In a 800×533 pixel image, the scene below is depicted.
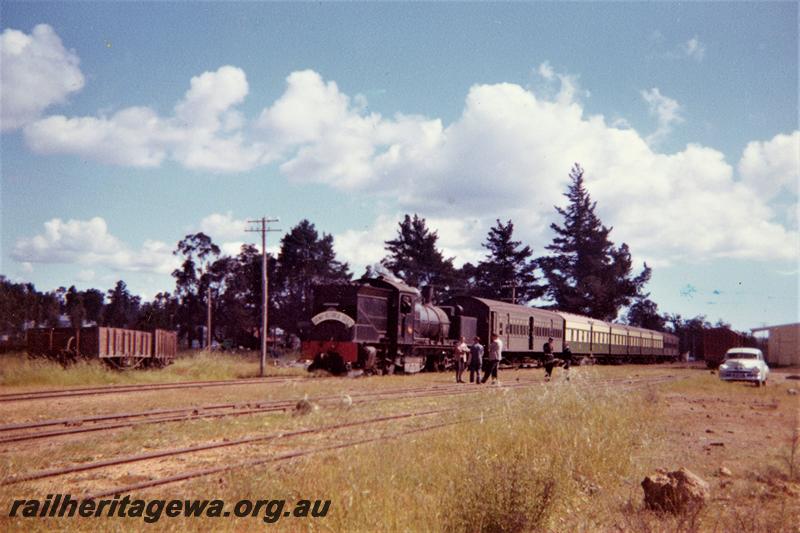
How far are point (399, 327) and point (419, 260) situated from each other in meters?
41.9

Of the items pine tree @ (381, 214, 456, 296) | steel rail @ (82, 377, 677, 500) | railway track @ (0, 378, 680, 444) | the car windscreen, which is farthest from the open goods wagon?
pine tree @ (381, 214, 456, 296)

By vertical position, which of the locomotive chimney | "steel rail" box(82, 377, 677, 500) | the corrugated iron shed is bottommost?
the corrugated iron shed

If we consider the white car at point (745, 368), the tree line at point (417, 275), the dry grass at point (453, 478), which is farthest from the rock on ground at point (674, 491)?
the tree line at point (417, 275)

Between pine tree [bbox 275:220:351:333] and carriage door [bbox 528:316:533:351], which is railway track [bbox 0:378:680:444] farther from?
pine tree [bbox 275:220:351:333]

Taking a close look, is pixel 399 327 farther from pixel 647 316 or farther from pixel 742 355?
pixel 647 316

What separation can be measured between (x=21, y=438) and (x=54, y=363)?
1407cm

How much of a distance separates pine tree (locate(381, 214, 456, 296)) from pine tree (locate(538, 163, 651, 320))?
33.7 ft

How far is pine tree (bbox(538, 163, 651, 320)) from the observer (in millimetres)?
62156

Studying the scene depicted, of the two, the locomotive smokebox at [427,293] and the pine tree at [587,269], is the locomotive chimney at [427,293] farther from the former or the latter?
the pine tree at [587,269]

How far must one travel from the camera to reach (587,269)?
64812mm

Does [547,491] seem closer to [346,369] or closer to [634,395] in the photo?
[634,395]

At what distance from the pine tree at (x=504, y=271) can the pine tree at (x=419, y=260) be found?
3.33m

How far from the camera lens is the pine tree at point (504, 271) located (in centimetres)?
6544

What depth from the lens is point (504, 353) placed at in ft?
106
